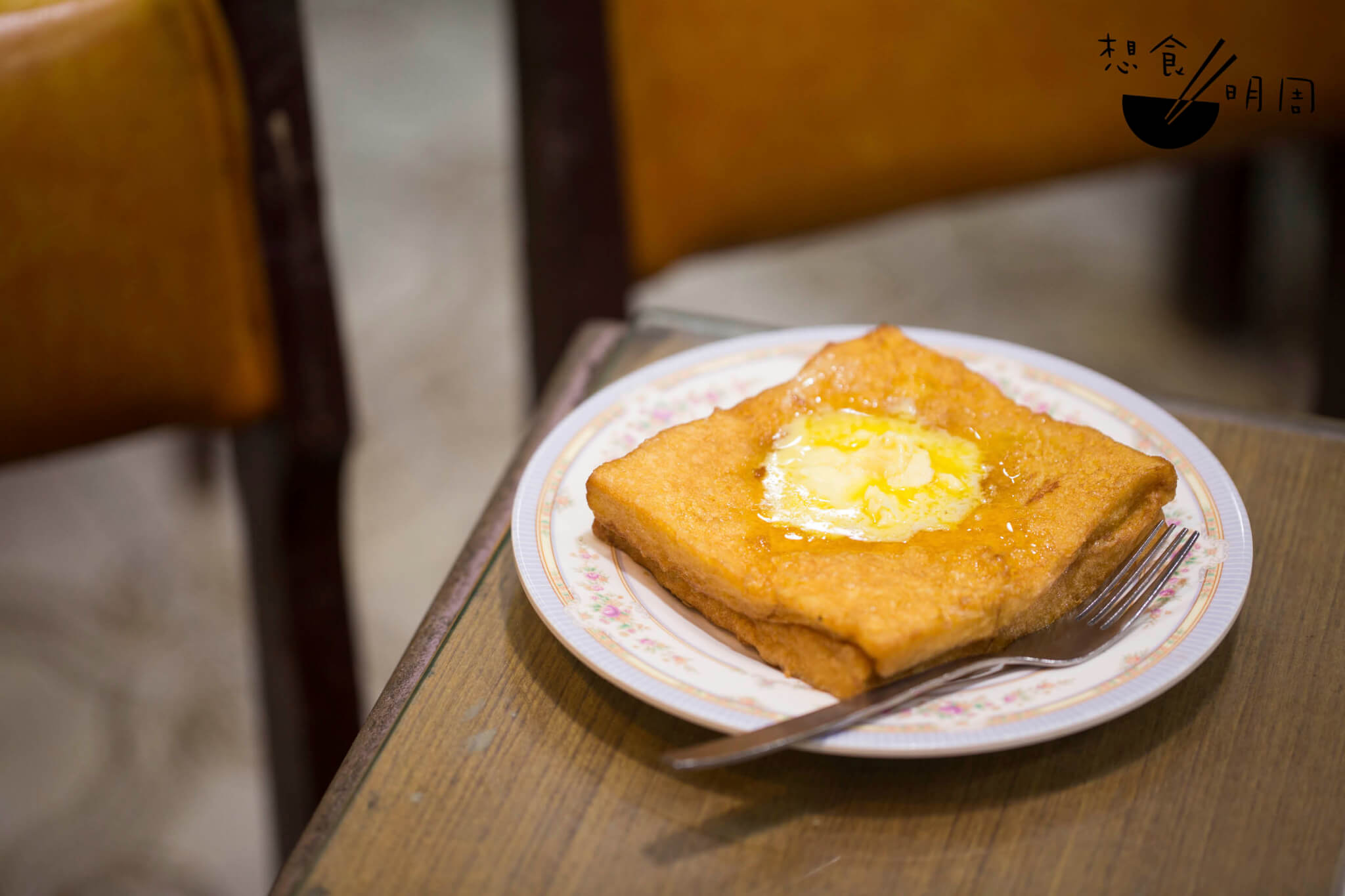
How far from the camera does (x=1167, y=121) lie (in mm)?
942

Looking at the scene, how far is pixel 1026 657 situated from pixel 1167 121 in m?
0.50

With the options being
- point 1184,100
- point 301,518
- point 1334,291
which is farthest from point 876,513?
A: point 1334,291

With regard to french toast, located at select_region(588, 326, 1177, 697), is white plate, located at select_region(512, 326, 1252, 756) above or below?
below

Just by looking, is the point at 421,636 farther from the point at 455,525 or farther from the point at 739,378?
the point at 455,525

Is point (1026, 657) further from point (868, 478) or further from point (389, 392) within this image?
point (389, 392)

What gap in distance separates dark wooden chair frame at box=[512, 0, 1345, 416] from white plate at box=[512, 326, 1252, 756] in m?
0.53

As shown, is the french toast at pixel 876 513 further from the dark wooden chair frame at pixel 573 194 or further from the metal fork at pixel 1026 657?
the dark wooden chair frame at pixel 573 194

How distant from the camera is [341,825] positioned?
2.01ft

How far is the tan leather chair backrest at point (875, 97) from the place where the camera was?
1312 millimetres

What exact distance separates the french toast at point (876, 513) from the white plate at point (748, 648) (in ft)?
0.07

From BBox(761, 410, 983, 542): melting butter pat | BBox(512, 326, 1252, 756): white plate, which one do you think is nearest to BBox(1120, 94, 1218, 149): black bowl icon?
BBox(512, 326, 1252, 756): white plate

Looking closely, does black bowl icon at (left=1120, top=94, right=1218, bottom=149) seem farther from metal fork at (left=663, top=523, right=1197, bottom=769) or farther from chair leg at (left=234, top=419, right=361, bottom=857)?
chair leg at (left=234, top=419, right=361, bottom=857)

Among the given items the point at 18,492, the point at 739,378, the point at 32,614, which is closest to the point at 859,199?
the point at 739,378

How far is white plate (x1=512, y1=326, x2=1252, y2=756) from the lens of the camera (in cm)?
59
